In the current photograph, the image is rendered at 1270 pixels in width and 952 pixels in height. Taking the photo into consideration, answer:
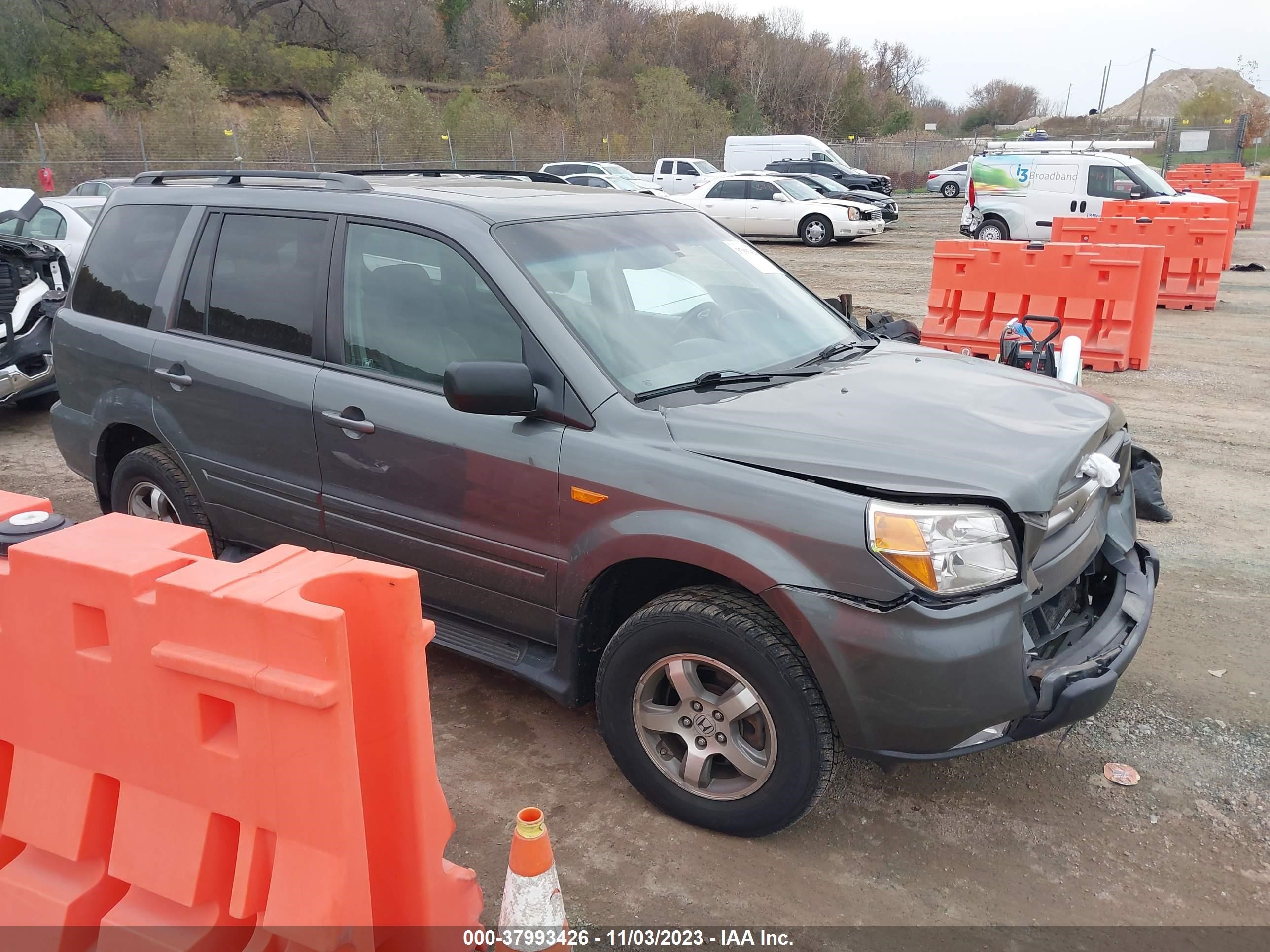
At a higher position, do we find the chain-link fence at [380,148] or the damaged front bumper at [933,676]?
the chain-link fence at [380,148]

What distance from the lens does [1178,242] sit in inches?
521

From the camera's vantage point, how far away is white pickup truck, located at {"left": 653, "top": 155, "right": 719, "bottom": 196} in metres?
28.5

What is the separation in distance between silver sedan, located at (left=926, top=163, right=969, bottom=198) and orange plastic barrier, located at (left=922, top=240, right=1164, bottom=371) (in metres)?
27.8

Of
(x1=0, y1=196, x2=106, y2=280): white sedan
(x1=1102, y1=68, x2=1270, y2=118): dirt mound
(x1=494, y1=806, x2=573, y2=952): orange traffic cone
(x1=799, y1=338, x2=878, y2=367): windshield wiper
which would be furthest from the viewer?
(x1=1102, y1=68, x2=1270, y2=118): dirt mound

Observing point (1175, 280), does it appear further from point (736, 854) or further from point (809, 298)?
point (736, 854)

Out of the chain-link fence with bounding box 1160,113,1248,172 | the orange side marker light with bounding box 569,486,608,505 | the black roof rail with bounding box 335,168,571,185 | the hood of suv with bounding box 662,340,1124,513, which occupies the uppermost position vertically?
the chain-link fence with bounding box 1160,113,1248,172

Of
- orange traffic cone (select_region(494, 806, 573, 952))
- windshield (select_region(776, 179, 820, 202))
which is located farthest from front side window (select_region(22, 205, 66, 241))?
windshield (select_region(776, 179, 820, 202))

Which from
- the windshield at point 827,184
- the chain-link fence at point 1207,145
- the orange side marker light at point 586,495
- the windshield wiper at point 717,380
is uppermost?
the chain-link fence at point 1207,145

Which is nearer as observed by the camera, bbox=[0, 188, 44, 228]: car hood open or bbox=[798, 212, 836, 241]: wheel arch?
bbox=[0, 188, 44, 228]: car hood open

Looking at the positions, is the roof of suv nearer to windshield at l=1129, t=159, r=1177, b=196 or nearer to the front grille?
the front grille

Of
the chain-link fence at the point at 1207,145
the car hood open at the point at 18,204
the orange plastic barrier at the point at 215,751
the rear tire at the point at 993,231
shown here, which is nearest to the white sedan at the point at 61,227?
the car hood open at the point at 18,204

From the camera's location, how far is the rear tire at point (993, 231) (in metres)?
19.0

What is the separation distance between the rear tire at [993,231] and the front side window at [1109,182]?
1650 millimetres

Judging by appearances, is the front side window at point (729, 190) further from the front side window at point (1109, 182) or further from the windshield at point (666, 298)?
the windshield at point (666, 298)
